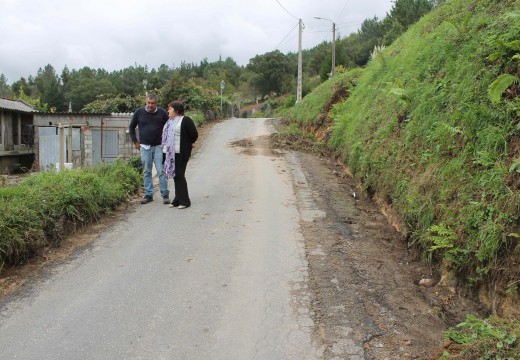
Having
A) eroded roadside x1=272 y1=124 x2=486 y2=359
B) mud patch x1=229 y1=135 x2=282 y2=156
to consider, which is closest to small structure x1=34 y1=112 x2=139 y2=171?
mud patch x1=229 y1=135 x2=282 y2=156

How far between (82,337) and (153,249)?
6.83 ft

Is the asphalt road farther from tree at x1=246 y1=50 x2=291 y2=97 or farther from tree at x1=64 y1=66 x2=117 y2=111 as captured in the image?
tree at x1=64 y1=66 x2=117 y2=111

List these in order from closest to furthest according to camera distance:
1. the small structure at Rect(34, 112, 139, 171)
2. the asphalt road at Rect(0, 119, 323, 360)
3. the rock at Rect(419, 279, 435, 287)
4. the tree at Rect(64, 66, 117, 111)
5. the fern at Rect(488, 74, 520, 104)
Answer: the asphalt road at Rect(0, 119, 323, 360) → the rock at Rect(419, 279, 435, 287) → the fern at Rect(488, 74, 520, 104) → the small structure at Rect(34, 112, 139, 171) → the tree at Rect(64, 66, 117, 111)

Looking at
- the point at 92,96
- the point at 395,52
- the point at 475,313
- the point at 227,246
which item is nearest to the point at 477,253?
the point at 475,313

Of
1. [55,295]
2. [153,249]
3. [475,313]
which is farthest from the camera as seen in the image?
[153,249]

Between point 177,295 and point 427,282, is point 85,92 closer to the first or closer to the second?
point 177,295

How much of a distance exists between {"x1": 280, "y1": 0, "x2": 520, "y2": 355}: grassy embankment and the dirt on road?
0.95 ft

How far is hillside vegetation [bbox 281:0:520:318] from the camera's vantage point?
159 inches

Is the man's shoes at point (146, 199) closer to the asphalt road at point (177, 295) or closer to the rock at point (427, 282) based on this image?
the asphalt road at point (177, 295)

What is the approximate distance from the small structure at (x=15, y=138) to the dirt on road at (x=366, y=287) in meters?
22.4

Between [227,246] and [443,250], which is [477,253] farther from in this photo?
[227,246]

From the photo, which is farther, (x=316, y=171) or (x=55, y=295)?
(x=316, y=171)

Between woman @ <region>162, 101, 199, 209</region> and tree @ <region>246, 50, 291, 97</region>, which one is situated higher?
tree @ <region>246, 50, 291, 97</region>

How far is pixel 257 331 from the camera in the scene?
12.5ft
